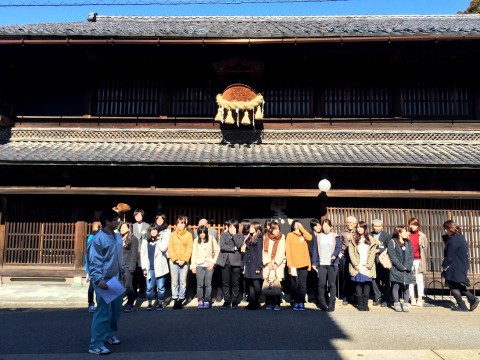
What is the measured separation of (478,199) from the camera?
9062 mm

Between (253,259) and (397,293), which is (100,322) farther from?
(397,293)

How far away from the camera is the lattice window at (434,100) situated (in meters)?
10.4

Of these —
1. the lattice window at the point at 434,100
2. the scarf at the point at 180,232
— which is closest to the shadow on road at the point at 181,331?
the scarf at the point at 180,232

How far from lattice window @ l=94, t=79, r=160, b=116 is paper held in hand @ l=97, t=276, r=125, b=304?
6.70 meters

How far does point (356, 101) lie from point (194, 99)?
475 centimetres

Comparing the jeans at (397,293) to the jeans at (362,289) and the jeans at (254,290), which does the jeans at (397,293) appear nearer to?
the jeans at (362,289)

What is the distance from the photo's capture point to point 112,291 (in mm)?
4840

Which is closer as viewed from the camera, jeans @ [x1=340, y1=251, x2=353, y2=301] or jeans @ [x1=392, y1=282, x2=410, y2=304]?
jeans @ [x1=392, y1=282, x2=410, y2=304]

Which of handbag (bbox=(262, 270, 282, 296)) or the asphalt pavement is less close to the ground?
handbag (bbox=(262, 270, 282, 296))

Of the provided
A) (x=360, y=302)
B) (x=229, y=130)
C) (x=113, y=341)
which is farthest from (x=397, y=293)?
(x=229, y=130)

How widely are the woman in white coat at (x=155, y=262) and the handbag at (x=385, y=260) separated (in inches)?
176

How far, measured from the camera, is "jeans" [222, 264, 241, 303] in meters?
7.57

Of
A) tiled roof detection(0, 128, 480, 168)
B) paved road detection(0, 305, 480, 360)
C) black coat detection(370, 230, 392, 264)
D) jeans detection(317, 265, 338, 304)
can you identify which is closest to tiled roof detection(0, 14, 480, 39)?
tiled roof detection(0, 128, 480, 168)

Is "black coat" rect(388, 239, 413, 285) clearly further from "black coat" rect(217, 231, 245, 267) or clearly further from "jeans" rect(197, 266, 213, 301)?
"jeans" rect(197, 266, 213, 301)
